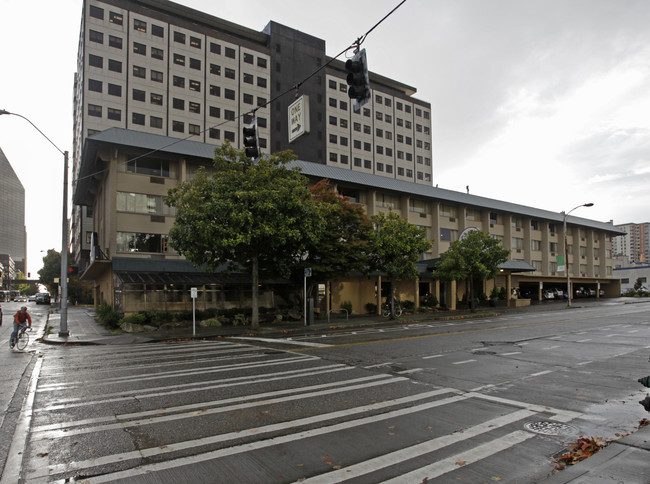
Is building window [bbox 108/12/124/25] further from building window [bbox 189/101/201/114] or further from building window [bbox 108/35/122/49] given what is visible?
building window [bbox 189/101/201/114]

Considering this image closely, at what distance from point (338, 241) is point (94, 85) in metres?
40.1

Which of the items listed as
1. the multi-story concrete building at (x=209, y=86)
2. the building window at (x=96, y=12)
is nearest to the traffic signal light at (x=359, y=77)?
the multi-story concrete building at (x=209, y=86)

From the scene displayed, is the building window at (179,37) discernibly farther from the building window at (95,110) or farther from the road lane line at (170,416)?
the road lane line at (170,416)

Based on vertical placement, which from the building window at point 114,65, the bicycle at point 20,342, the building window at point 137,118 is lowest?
the bicycle at point 20,342

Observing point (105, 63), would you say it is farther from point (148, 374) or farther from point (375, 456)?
point (375, 456)

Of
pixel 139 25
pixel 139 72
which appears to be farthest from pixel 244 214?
pixel 139 25

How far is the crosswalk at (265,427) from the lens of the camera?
4.76 m

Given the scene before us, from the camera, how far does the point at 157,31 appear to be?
54.0 m

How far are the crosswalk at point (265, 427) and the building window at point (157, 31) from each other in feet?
180

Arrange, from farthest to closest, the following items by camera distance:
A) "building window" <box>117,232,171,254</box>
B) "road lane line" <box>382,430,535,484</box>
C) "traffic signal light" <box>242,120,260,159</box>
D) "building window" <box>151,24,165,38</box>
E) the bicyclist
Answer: "building window" <box>151,24,165,38</box> < "building window" <box>117,232,171,254</box> < the bicyclist < "traffic signal light" <box>242,120,260,159</box> < "road lane line" <box>382,430,535,484</box>

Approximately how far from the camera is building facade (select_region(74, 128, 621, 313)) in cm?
2719

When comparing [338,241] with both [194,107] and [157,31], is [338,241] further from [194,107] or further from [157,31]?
[157,31]

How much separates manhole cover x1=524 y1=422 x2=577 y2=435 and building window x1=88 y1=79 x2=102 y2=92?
56.8 metres

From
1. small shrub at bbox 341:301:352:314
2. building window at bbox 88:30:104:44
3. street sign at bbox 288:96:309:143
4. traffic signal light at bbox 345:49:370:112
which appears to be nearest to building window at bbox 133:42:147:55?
building window at bbox 88:30:104:44
